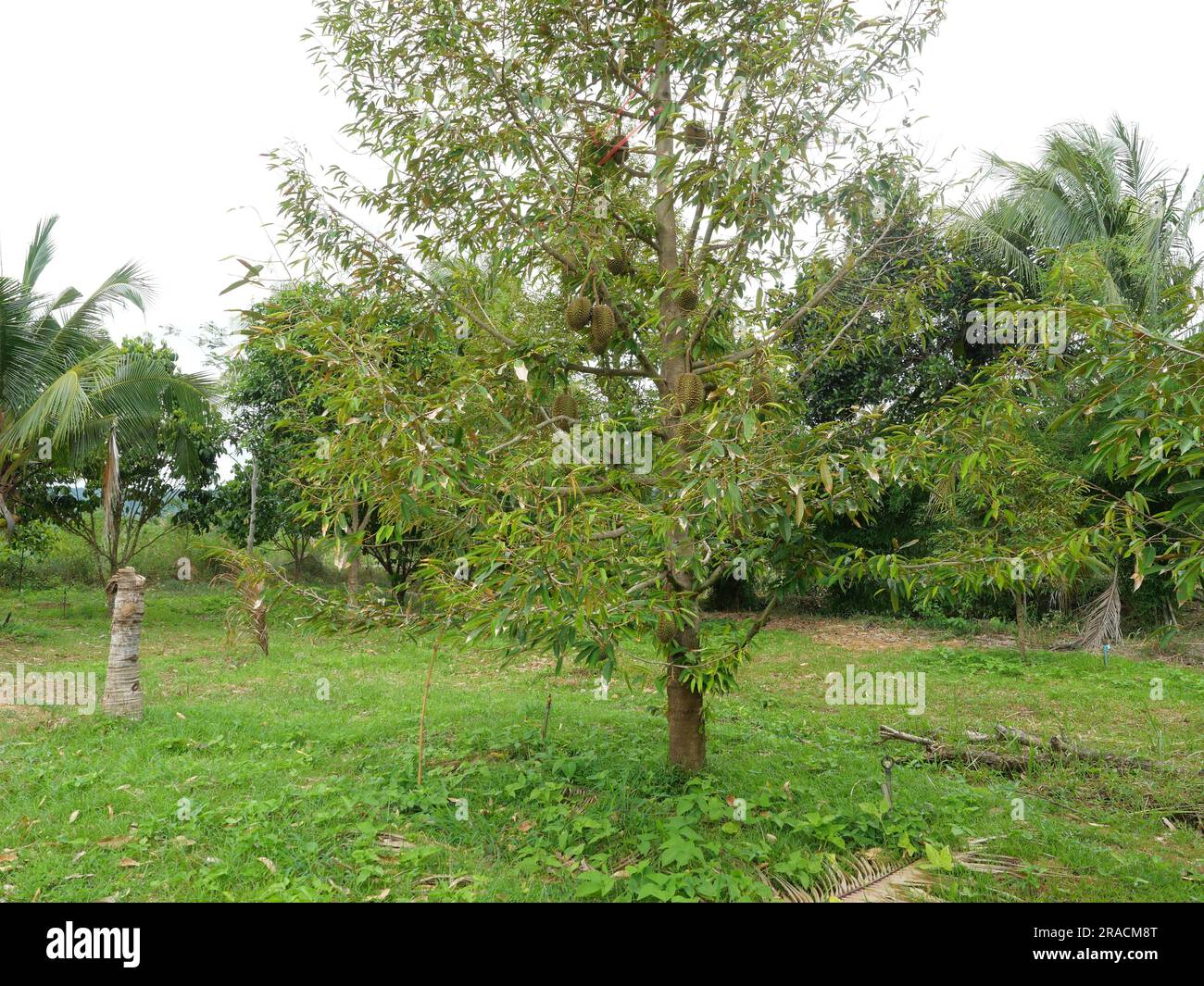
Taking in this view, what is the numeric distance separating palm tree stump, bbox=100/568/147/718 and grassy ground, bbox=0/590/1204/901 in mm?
183

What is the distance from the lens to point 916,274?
4.99 m

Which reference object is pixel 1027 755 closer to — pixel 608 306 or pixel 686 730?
pixel 686 730

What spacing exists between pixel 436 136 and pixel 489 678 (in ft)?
22.4

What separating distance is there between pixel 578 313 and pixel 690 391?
0.95 meters

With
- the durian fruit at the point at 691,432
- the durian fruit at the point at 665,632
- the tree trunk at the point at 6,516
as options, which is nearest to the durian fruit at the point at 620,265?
the durian fruit at the point at 691,432

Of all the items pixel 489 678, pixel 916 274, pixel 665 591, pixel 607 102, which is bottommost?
pixel 489 678

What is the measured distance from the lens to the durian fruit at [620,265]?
490 cm

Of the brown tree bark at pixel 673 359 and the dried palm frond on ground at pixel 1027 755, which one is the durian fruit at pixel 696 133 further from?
the dried palm frond on ground at pixel 1027 755

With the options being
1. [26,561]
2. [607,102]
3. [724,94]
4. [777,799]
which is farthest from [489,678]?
[26,561]

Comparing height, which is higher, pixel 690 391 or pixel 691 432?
pixel 690 391

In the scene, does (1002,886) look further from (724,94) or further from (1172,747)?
(724,94)

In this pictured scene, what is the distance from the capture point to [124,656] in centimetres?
700

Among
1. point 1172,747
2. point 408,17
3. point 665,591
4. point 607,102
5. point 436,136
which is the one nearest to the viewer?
point 665,591

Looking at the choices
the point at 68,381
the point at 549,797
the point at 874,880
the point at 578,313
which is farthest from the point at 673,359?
the point at 68,381
